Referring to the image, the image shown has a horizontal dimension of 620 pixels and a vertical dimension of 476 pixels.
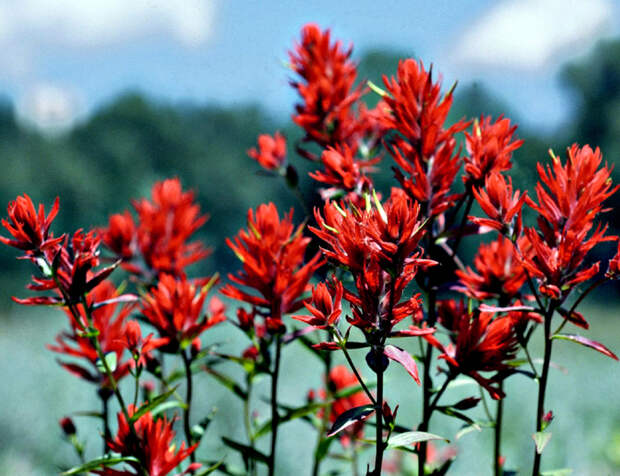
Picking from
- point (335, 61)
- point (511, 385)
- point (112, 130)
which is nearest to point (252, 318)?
point (335, 61)

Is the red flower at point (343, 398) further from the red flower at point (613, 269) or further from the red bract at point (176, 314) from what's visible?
the red flower at point (613, 269)

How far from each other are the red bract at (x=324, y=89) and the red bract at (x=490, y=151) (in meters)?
0.29

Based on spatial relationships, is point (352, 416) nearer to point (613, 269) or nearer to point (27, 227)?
point (613, 269)

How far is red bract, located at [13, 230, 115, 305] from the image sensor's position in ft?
2.13

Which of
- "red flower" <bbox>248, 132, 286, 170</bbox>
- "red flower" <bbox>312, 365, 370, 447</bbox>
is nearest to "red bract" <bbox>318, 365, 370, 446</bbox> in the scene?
"red flower" <bbox>312, 365, 370, 447</bbox>

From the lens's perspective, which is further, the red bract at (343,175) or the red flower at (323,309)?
the red bract at (343,175)

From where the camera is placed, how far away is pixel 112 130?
858 inches

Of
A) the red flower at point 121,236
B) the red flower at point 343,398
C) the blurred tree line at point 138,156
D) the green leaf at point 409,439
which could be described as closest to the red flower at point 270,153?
the red flower at point 121,236

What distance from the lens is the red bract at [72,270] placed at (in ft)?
2.13

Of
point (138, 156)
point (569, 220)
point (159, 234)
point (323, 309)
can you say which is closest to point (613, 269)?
point (569, 220)

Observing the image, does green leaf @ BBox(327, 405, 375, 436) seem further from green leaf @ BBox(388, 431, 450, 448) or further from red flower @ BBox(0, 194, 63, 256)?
red flower @ BBox(0, 194, 63, 256)

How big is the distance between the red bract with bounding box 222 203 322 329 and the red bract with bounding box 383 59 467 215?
168 mm

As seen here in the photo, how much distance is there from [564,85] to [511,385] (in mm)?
15375

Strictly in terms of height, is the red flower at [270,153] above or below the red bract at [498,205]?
above
